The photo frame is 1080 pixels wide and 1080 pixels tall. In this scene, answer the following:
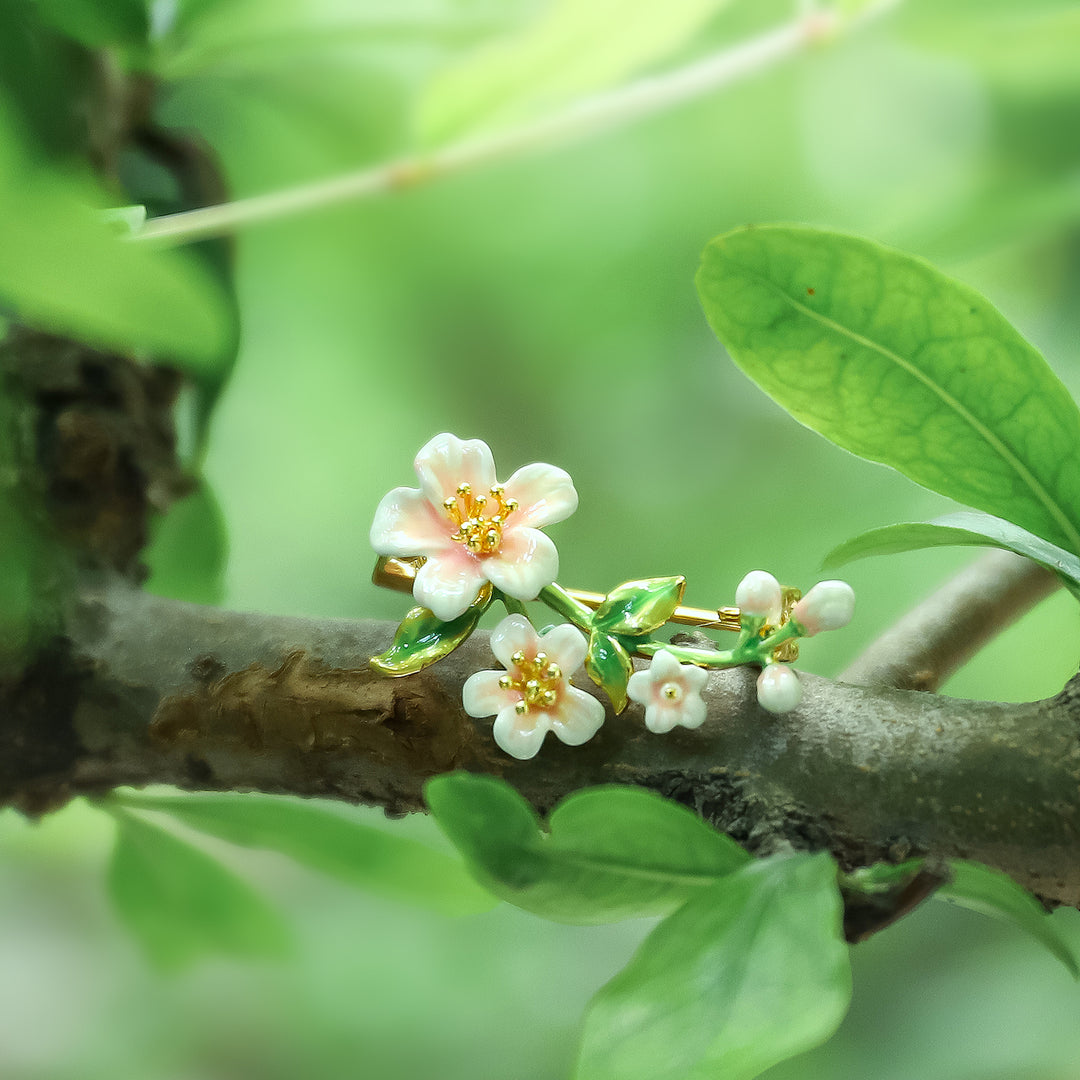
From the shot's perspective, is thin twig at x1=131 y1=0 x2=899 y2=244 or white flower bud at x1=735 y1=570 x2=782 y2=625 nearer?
white flower bud at x1=735 y1=570 x2=782 y2=625

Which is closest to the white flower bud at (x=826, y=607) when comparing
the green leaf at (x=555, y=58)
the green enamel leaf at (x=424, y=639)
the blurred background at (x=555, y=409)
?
the green enamel leaf at (x=424, y=639)

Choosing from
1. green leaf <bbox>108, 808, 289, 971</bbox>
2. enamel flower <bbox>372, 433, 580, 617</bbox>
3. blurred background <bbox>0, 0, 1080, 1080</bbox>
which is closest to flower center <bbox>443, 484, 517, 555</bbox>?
enamel flower <bbox>372, 433, 580, 617</bbox>

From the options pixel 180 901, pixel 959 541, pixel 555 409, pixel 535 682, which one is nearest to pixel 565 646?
pixel 535 682

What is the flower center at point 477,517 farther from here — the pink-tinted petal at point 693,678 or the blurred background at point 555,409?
the blurred background at point 555,409

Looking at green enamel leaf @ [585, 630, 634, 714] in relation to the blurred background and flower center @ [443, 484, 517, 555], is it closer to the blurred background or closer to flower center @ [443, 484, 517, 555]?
flower center @ [443, 484, 517, 555]

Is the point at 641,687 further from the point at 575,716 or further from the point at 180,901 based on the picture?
the point at 180,901

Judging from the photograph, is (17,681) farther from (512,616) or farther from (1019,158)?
(1019,158)
